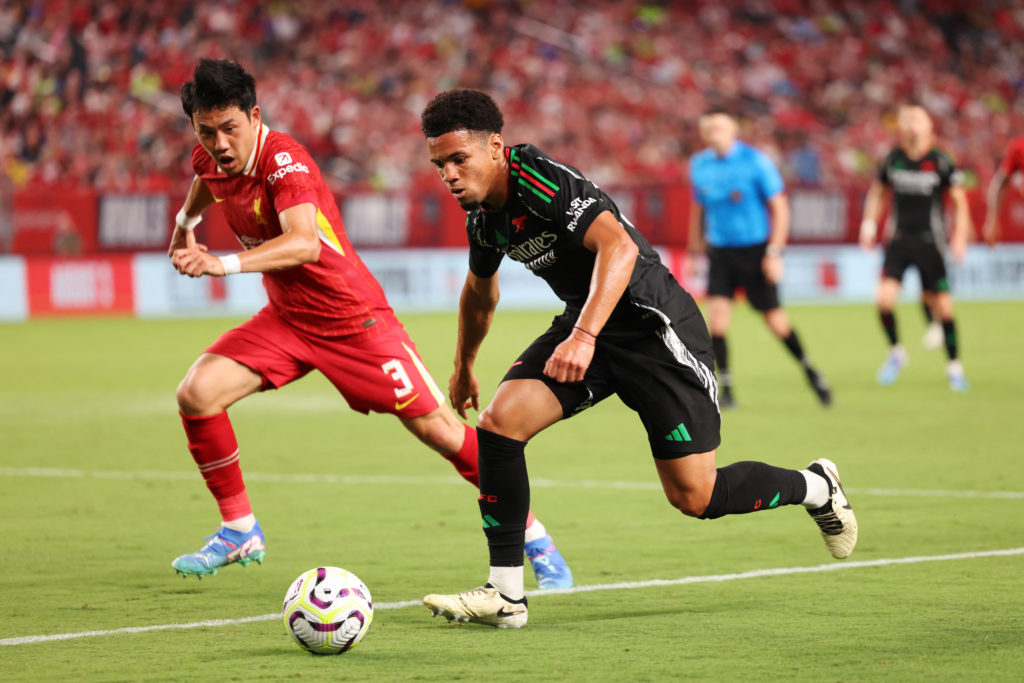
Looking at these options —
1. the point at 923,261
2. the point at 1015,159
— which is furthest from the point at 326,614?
the point at 923,261

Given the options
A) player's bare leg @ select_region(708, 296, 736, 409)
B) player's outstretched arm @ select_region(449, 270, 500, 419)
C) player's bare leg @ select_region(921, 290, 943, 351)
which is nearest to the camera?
player's outstretched arm @ select_region(449, 270, 500, 419)

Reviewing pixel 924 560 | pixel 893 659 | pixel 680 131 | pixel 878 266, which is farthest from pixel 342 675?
pixel 680 131

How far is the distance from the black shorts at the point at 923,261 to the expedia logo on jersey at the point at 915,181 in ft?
1.50

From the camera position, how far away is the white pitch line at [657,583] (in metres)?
5.05

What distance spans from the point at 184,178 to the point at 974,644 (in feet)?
73.1

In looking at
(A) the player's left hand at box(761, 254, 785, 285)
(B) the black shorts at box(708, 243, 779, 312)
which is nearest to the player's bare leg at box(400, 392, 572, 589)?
(A) the player's left hand at box(761, 254, 785, 285)

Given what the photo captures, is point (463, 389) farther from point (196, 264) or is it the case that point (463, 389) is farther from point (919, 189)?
point (919, 189)

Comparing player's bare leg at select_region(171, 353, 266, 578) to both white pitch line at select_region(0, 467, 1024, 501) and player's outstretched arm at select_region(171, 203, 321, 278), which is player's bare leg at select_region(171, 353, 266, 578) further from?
white pitch line at select_region(0, 467, 1024, 501)

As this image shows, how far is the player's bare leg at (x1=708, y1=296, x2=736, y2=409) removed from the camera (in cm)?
1217

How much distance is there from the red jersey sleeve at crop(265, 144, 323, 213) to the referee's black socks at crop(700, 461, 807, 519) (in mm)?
1938

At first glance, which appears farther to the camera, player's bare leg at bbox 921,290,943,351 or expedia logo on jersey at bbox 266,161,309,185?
player's bare leg at bbox 921,290,943,351

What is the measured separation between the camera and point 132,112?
86.4ft

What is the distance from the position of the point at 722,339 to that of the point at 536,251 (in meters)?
7.16

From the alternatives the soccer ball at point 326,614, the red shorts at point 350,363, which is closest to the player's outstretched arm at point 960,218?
the red shorts at point 350,363
